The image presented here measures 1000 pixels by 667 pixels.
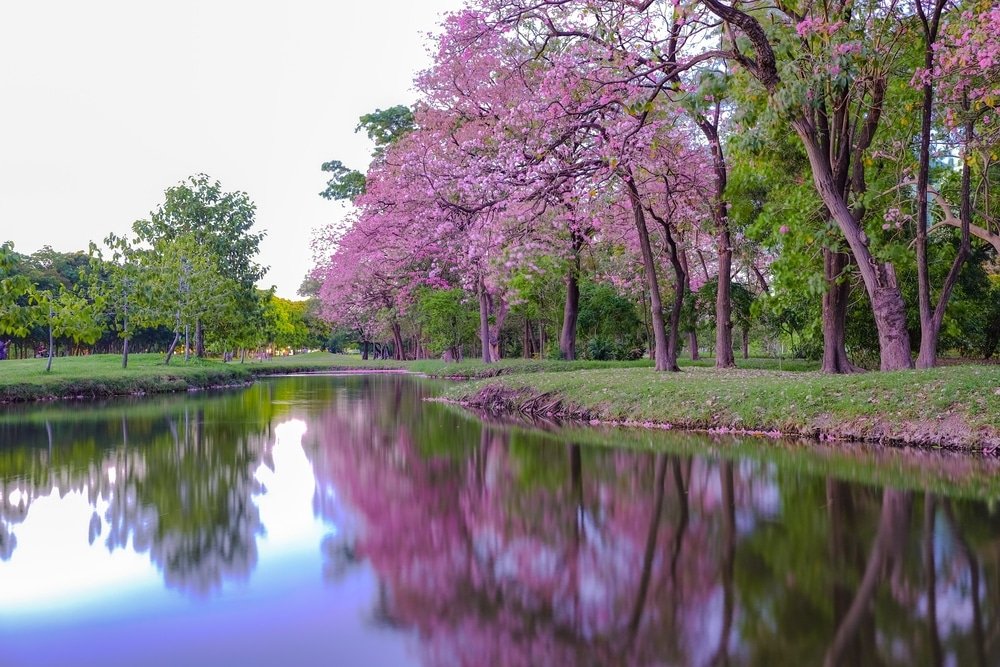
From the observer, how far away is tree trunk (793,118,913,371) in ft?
46.4

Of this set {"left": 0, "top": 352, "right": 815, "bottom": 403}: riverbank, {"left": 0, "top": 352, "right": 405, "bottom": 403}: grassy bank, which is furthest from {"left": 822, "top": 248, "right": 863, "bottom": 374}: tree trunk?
{"left": 0, "top": 352, "right": 405, "bottom": 403}: grassy bank

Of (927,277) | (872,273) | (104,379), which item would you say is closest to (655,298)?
(872,273)

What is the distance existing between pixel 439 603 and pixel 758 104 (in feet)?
41.8

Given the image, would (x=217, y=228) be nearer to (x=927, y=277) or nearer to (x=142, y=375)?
(x=142, y=375)

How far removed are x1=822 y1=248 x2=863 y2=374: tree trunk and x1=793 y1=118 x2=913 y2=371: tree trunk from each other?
2.12 metres

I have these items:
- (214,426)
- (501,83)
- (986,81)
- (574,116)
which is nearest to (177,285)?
(501,83)

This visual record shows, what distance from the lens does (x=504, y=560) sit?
18.3 ft

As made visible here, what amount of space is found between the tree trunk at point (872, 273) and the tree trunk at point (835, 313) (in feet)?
6.96

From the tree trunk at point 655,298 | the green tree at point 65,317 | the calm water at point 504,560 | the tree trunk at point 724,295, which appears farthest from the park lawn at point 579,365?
the calm water at point 504,560

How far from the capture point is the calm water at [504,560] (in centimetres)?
402

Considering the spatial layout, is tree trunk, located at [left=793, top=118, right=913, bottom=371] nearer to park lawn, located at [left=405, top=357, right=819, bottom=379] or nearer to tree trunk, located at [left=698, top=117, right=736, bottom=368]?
tree trunk, located at [left=698, top=117, right=736, bottom=368]

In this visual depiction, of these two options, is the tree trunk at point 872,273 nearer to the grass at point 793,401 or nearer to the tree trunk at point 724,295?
the grass at point 793,401

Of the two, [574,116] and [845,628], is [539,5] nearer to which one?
[574,116]

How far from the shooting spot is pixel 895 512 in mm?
7043
